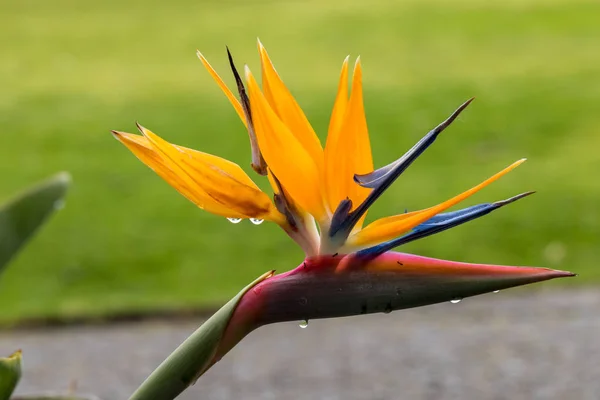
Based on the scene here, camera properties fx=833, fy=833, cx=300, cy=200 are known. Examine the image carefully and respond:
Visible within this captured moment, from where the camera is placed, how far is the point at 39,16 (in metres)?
8.33

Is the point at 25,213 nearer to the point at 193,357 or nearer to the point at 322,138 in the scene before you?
the point at 193,357

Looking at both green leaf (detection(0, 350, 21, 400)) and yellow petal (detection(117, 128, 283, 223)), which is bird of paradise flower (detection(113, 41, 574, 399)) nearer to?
yellow petal (detection(117, 128, 283, 223))

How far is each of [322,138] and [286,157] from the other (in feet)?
11.9

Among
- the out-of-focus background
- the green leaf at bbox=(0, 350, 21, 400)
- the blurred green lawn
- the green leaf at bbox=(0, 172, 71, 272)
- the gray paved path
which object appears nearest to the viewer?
the green leaf at bbox=(0, 350, 21, 400)

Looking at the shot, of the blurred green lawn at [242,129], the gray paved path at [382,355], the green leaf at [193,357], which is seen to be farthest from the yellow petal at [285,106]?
the blurred green lawn at [242,129]

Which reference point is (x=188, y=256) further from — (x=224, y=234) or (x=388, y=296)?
(x=388, y=296)

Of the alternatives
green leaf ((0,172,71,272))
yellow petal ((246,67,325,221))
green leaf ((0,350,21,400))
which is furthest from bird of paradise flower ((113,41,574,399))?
green leaf ((0,172,71,272))

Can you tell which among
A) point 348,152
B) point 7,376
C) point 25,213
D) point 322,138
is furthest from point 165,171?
point 322,138

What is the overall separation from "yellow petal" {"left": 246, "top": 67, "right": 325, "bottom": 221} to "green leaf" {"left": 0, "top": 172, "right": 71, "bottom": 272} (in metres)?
0.51

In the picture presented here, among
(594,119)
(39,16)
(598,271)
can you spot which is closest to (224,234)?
(598,271)

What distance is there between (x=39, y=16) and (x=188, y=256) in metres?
5.93

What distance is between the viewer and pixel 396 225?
62cm

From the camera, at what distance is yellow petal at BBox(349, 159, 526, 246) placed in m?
0.61

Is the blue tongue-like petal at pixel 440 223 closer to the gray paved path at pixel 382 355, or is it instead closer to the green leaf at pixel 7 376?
the green leaf at pixel 7 376
